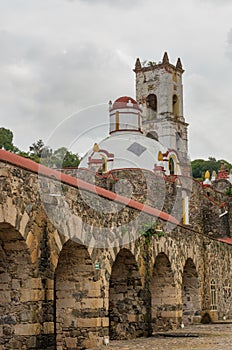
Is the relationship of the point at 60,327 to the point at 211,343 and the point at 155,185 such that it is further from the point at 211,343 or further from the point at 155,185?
the point at 155,185

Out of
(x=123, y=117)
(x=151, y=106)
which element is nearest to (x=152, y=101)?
(x=151, y=106)

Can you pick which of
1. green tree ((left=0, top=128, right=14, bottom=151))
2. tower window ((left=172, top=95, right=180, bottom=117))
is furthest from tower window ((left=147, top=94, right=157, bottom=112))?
green tree ((left=0, top=128, right=14, bottom=151))

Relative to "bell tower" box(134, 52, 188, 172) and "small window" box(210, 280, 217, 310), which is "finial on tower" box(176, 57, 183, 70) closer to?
Answer: "bell tower" box(134, 52, 188, 172)

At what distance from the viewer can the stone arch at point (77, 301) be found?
10.0m

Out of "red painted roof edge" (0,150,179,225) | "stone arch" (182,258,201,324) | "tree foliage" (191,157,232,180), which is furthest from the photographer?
"tree foliage" (191,157,232,180)

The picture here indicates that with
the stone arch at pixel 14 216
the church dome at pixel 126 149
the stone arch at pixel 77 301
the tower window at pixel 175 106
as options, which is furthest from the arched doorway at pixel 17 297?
the tower window at pixel 175 106

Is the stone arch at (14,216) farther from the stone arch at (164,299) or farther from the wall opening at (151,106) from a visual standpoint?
the wall opening at (151,106)

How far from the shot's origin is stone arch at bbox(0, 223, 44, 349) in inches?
325

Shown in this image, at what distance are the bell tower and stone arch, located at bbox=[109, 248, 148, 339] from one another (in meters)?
30.1

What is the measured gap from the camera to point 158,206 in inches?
768

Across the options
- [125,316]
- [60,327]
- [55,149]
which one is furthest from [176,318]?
[55,149]

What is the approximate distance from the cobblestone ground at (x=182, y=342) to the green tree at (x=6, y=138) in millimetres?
23080

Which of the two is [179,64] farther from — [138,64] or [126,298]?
[126,298]

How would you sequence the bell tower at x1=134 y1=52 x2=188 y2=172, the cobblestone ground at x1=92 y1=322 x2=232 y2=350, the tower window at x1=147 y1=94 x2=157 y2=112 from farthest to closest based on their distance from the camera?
1. the tower window at x1=147 y1=94 x2=157 y2=112
2. the bell tower at x1=134 y1=52 x2=188 y2=172
3. the cobblestone ground at x1=92 y1=322 x2=232 y2=350
